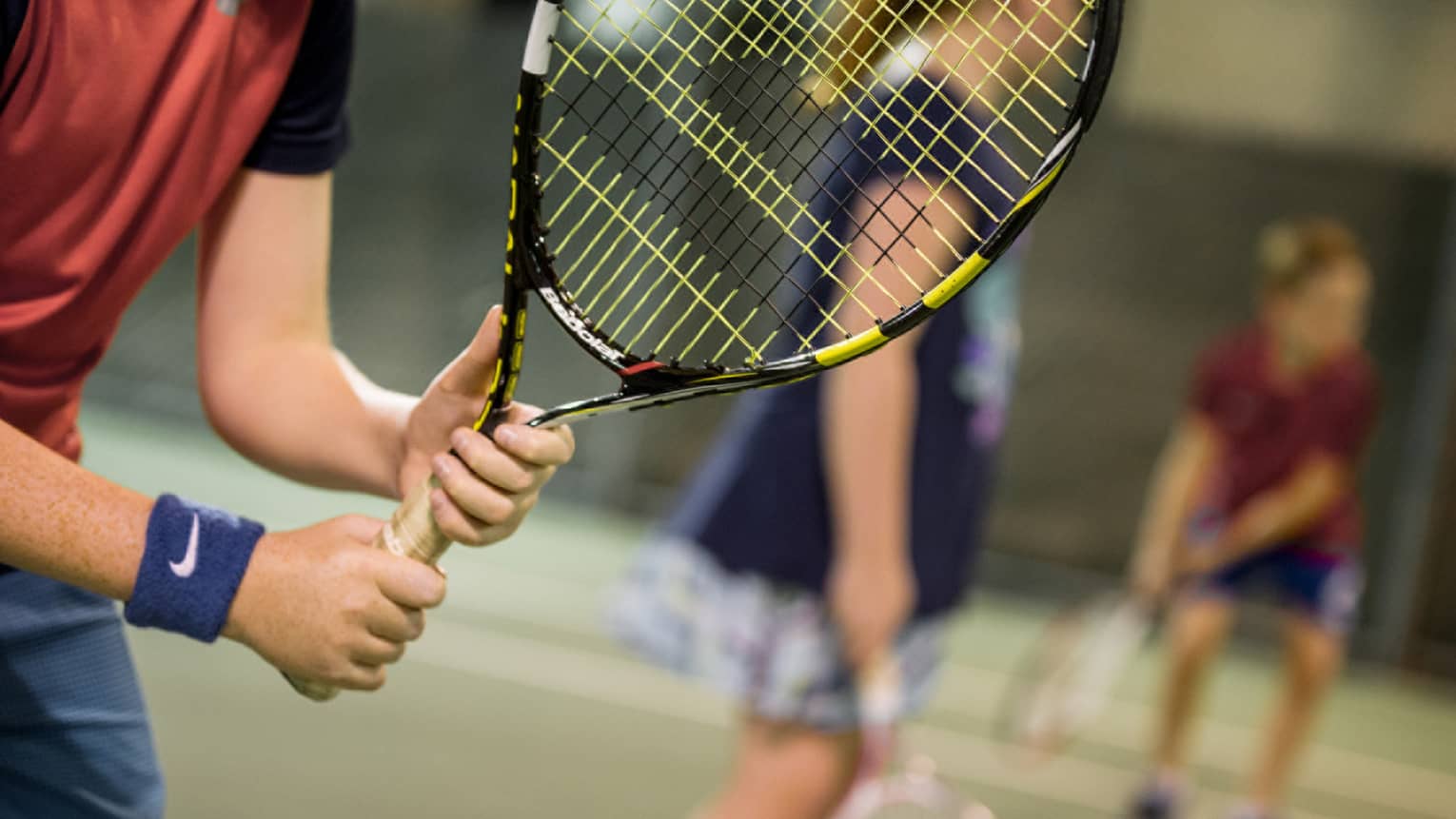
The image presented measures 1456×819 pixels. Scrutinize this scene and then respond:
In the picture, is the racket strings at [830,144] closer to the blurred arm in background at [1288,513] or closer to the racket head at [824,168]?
the racket head at [824,168]

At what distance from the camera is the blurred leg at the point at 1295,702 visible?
3637 mm

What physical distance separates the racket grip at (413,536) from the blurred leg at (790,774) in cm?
108

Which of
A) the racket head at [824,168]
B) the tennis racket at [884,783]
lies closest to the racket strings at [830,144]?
the racket head at [824,168]

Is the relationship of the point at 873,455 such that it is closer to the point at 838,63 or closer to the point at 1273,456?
the point at 838,63

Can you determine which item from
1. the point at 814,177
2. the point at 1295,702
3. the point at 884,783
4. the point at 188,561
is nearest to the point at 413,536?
the point at 188,561

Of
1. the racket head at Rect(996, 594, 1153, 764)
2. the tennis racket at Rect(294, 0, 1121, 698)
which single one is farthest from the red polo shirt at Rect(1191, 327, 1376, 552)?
the tennis racket at Rect(294, 0, 1121, 698)

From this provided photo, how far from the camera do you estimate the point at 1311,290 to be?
3932 mm

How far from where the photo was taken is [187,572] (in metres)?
1.03

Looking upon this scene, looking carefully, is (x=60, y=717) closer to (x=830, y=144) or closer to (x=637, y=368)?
(x=637, y=368)

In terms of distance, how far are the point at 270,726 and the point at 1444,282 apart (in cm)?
447

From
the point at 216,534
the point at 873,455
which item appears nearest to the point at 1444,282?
the point at 873,455

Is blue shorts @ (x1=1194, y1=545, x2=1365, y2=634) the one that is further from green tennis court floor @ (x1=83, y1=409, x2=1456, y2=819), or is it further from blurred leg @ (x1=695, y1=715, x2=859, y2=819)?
blurred leg @ (x1=695, y1=715, x2=859, y2=819)

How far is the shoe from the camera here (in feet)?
11.9

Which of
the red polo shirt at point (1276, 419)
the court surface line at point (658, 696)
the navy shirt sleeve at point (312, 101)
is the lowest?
the court surface line at point (658, 696)
